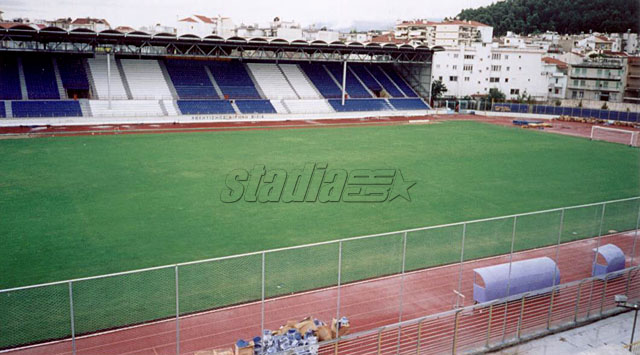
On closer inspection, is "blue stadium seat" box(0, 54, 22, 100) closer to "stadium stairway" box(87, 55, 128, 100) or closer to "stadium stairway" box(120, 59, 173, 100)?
"stadium stairway" box(87, 55, 128, 100)

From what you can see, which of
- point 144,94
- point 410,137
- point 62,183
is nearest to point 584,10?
point 410,137

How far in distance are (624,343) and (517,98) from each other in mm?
76306

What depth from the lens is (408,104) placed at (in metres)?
63.3

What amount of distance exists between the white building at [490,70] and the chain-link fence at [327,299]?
66.8m

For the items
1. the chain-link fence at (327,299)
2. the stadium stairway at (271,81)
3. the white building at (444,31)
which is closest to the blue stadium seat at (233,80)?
the stadium stairway at (271,81)

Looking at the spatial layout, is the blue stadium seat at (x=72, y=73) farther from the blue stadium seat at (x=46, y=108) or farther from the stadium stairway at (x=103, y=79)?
the blue stadium seat at (x=46, y=108)

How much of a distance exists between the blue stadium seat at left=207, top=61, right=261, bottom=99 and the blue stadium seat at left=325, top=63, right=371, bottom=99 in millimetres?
11987

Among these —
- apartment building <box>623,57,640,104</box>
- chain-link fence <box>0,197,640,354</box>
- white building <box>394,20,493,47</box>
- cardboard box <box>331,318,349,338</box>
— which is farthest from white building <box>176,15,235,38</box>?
cardboard box <box>331,318,349,338</box>

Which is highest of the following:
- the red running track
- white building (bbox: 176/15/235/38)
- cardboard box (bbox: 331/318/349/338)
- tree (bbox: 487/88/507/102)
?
white building (bbox: 176/15/235/38)

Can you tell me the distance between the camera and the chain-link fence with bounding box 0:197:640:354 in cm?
1137

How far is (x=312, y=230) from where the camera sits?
61.0 ft

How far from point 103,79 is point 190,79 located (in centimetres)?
894

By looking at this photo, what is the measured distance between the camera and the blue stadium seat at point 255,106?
53125 mm

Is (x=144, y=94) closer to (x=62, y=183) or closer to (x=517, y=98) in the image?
(x=62, y=183)
